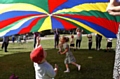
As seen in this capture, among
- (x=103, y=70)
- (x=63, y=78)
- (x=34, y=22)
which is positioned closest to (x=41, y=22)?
(x=34, y=22)

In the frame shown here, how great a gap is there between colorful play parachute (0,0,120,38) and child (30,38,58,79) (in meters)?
2.89

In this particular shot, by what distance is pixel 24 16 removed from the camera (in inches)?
258

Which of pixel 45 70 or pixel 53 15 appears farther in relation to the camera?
pixel 53 15

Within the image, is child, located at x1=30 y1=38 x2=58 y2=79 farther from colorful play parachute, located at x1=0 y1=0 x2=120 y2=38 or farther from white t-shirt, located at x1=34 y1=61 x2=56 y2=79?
colorful play parachute, located at x1=0 y1=0 x2=120 y2=38

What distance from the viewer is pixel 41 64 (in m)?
3.57

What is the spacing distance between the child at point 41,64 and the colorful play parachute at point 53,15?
Result: 9.48ft

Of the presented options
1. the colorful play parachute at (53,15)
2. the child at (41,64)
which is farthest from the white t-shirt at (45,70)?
the colorful play parachute at (53,15)

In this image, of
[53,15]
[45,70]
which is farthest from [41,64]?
[53,15]

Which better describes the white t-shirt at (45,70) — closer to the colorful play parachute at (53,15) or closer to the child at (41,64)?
the child at (41,64)

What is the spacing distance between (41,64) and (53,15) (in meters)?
3.02

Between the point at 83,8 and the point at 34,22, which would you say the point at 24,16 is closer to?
the point at 34,22

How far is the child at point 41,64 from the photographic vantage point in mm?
3430

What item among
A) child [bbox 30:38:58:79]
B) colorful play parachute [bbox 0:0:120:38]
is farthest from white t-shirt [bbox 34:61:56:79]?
colorful play parachute [bbox 0:0:120:38]

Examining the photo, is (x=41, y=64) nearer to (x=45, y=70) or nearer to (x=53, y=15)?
(x=45, y=70)
